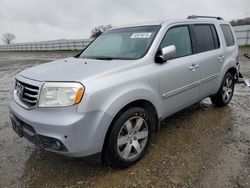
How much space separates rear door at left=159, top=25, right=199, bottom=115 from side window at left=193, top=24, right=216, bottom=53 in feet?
0.77

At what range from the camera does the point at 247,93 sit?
6234 millimetres

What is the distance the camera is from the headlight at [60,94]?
243 centimetres

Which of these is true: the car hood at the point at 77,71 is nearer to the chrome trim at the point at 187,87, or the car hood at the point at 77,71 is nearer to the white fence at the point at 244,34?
the chrome trim at the point at 187,87

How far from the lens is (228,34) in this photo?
5.12m

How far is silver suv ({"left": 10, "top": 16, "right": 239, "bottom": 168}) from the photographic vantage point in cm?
245

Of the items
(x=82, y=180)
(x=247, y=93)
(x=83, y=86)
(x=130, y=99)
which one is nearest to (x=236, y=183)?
(x=130, y=99)

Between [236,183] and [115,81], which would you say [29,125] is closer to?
[115,81]

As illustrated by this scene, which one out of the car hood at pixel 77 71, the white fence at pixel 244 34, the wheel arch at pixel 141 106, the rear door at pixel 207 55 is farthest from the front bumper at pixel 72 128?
the white fence at pixel 244 34

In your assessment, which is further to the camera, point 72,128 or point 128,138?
point 128,138

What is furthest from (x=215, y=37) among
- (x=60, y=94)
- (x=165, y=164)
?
(x=60, y=94)

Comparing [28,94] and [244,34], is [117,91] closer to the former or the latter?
[28,94]

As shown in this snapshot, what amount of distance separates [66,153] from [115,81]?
925 millimetres

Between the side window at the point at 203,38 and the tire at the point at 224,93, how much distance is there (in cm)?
88

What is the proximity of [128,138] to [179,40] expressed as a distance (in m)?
1.81
